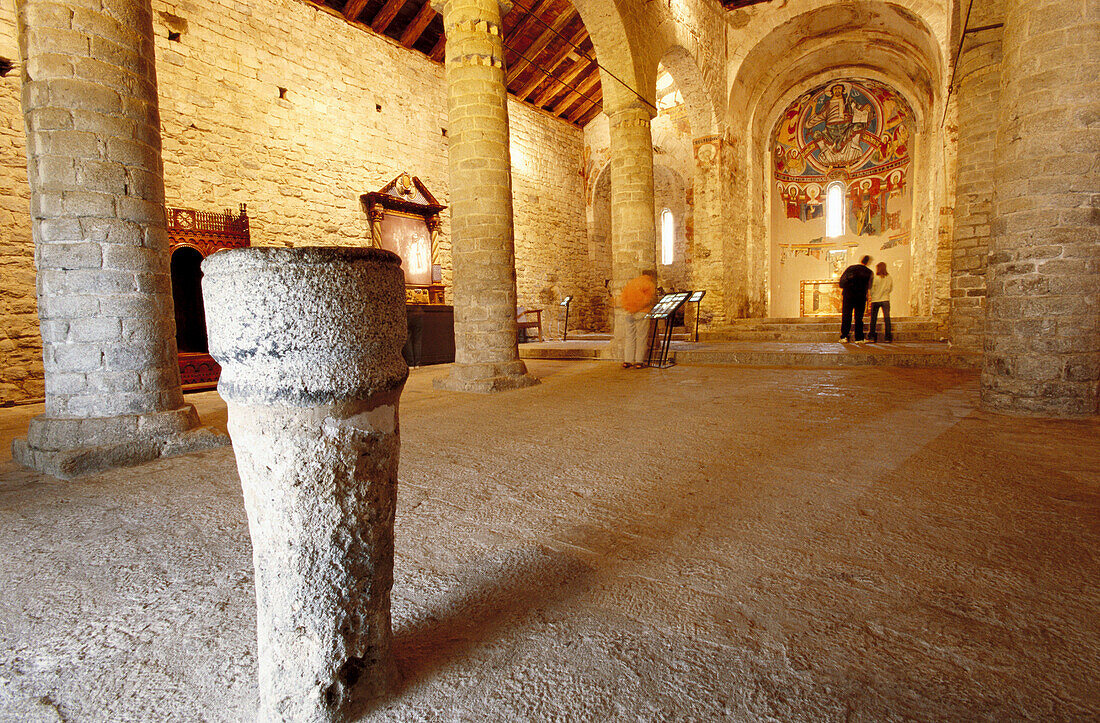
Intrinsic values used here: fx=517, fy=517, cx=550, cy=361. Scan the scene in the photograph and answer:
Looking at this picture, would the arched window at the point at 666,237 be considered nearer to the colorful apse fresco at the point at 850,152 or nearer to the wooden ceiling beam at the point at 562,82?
the colorful apse fresco at the point at 850,152

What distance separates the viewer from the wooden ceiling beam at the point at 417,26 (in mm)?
9992

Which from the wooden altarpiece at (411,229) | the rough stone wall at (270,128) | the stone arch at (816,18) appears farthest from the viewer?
the wooden altarpiece at (411,229)

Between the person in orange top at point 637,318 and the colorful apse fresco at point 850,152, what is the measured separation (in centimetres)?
1292

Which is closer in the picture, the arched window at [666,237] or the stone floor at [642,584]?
the stone floor at [642,584]

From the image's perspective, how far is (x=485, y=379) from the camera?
5.56 metres

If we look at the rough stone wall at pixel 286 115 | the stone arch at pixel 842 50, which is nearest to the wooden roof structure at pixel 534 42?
the rough stone wall at pixel 286 115

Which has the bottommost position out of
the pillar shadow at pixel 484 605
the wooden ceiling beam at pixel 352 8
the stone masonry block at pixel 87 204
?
the pillar shadow at pixel 484 605

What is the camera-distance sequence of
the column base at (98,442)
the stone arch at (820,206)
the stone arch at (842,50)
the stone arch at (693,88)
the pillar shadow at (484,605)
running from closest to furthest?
the pillar shadow at (484,605) → the column base at (98,442) → the stone arch at (693,88) → the stone arch at (842,50) → the stone arch at (820,206)

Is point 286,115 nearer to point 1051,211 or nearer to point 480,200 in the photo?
point 480,200

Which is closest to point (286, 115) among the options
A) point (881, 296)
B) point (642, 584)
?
point (642, 584)

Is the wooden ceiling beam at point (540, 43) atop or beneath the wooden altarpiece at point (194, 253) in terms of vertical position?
atop

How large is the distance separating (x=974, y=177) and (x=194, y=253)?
10.5 meters

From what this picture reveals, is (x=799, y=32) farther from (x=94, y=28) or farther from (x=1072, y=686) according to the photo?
(x=1072, y=686)

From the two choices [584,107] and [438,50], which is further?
[584,107]
